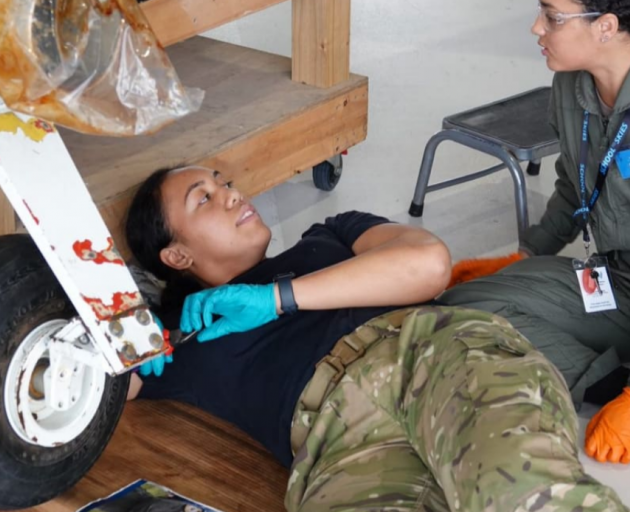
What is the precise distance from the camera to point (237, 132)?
8.61 feet

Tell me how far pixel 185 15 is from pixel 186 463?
1.08 meters

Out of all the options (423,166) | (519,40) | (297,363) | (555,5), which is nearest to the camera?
(297,363)

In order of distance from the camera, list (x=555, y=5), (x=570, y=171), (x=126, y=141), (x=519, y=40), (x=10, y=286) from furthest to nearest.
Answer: (x=519, y=40) → (x=126, y=141) → (x=570, y=171) → (x=555, y=5) → (x=10, y=286)

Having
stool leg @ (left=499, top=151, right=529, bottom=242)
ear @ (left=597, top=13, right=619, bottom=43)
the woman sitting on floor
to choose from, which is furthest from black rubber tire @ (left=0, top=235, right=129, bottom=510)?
stool leg @ (left=499, top=151, right=529, bottom=242)

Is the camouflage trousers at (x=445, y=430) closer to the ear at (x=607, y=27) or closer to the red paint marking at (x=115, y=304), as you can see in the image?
the red paint marking at (x=115, y=304)

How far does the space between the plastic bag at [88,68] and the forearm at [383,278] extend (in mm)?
442

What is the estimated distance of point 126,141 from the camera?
257 cm

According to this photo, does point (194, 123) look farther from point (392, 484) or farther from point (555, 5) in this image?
point (392, 484)

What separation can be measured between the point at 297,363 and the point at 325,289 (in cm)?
15

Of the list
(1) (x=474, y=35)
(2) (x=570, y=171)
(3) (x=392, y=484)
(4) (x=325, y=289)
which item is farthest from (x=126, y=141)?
(1) (x=474, y=35)

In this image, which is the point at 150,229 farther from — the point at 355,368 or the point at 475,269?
the point at 475,269

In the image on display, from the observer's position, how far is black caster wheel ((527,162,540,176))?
3.50m

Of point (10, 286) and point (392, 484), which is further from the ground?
point (10, 286)

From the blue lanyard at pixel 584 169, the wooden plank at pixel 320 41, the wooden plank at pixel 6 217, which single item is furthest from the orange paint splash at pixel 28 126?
the wooden plank at pixel 320 41
